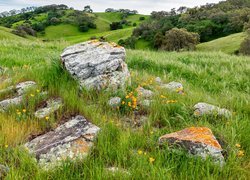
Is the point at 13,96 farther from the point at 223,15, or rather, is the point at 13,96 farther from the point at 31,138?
the point at 223,15

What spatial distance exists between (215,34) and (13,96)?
99519 mm

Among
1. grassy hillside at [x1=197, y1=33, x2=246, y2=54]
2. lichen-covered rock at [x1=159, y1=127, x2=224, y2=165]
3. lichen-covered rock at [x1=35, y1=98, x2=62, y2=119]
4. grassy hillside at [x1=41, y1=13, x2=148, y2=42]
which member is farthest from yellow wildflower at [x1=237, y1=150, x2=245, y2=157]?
grassy hillside at [x1=41, y1=13, x2=148, y2=42]

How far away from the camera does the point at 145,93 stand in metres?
5.69

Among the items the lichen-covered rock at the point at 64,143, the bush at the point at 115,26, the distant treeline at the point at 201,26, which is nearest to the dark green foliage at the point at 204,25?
the distant treeline at the point at 201,26

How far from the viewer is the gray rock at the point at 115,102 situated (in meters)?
5.03

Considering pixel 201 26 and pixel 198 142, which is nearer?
pixel 198 142

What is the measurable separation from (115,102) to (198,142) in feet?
6.34

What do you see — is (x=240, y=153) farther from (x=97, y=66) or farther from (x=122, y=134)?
(x=97, y=66)

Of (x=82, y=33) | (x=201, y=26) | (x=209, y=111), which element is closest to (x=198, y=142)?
(x=209, y=111)

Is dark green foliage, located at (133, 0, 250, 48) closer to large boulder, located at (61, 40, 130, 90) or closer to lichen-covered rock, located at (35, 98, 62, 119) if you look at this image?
large boulder, located at (61, 40, 130, 90)

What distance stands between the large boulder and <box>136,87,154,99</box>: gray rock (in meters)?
0.36

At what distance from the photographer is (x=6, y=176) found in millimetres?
2959

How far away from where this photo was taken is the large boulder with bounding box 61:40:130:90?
18.7ft

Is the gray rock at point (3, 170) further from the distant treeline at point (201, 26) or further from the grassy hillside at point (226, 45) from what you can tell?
the distant treeline at point (201, 26)
